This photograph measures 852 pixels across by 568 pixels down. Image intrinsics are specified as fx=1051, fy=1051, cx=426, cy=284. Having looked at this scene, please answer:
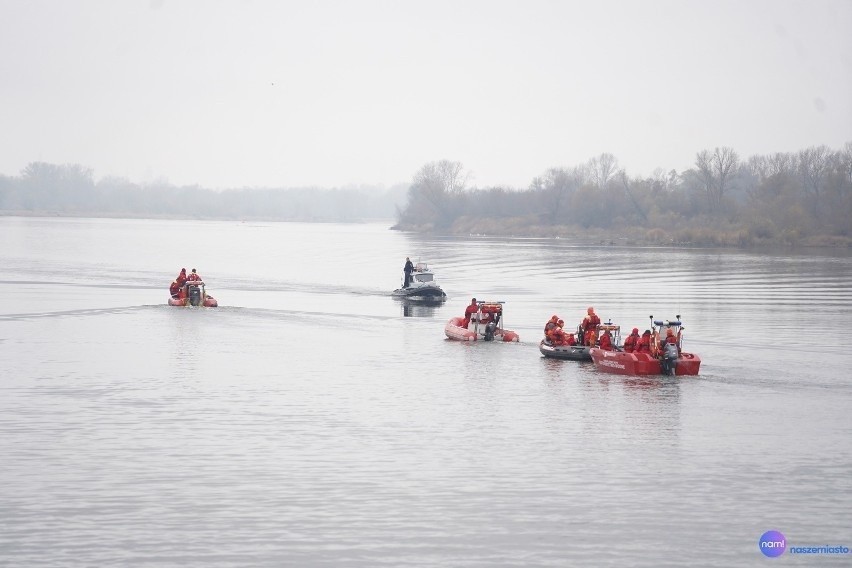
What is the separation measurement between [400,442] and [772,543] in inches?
353

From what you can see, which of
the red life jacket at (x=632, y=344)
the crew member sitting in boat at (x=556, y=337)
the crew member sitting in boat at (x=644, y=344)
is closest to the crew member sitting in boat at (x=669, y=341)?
the crew member sitting in boat at (x=644, y=344)

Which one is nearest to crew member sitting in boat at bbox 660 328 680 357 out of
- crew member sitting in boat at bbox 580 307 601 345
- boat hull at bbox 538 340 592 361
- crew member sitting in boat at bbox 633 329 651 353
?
crew member sitting in boat at bbox 633 329 651 353

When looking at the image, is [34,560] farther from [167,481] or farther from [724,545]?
[724,545]

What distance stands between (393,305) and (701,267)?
40.0 metres

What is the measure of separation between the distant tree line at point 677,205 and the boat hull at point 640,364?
9608 centimetres

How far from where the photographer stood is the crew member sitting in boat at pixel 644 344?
3244cm

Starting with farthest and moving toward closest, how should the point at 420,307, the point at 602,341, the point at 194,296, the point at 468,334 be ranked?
the point at 420,307 < the point at 194,296 < the point at 468,334 < the point at 602,341

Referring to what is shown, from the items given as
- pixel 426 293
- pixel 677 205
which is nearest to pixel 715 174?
pixel 677 205

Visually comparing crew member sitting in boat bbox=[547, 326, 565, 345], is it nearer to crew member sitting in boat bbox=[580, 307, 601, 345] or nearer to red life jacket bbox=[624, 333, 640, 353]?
crew member sitting in boat bbox=[580, 307, 601, 345]

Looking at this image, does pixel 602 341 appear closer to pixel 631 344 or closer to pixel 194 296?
pixel 631 344

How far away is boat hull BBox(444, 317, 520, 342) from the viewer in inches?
1569

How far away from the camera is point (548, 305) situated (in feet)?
182

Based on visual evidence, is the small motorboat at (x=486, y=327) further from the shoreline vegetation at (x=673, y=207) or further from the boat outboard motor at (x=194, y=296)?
the shoreline vegetation at (x=673, y=207)

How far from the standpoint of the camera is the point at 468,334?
40.1 metres
